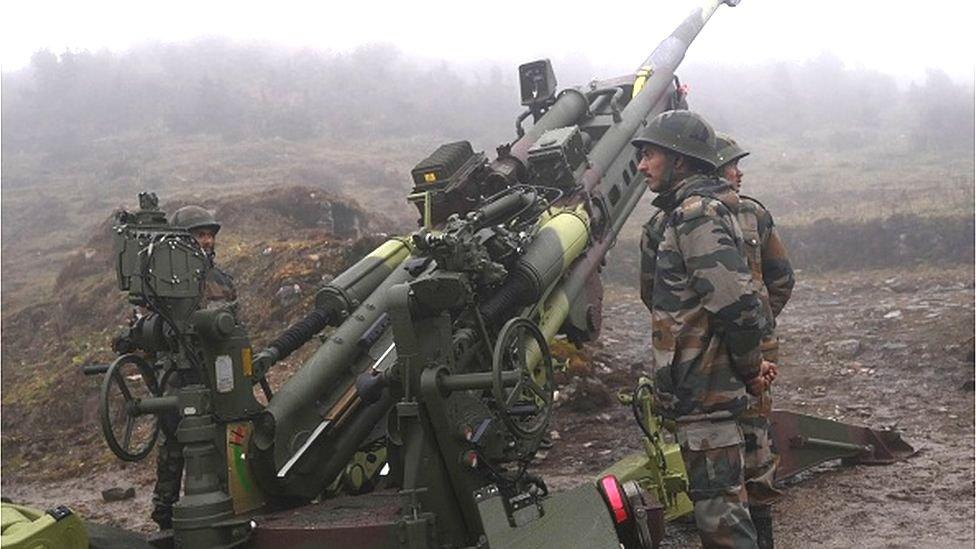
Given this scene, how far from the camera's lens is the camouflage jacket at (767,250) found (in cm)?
389

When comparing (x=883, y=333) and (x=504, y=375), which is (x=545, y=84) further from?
(x=883, y=333)

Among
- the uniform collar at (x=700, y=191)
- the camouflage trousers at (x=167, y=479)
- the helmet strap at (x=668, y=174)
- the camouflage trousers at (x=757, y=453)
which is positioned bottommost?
the camouflage trousers at (x=167, y=479)

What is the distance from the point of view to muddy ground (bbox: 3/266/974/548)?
480cm

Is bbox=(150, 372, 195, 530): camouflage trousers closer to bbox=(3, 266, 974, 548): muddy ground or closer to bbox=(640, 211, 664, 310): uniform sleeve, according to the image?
bbox=(3, 266, 974, 548): muddy ground

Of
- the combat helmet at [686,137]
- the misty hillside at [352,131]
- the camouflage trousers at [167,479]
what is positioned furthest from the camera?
the misty hillside at [352,131]

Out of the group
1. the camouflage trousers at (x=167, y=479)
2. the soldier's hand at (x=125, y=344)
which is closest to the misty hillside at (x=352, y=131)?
the camouflage trousers at (x=167, y=479)

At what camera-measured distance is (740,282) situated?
10.8 feet

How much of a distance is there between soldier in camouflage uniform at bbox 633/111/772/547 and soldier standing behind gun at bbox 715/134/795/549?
17cm

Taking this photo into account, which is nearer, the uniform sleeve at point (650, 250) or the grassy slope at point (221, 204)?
the uniform sleeve at point (650, 250)

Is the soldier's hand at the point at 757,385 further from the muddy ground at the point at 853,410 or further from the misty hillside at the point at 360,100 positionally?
the misty hillside at the point at 360,100

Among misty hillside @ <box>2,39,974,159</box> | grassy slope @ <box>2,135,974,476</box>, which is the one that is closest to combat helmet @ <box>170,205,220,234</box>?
grassy slope @ <box>2,135,974,476</box>

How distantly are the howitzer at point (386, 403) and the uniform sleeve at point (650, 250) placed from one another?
1.71 feet

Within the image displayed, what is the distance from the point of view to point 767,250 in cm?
418

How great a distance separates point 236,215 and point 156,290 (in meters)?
9.84
